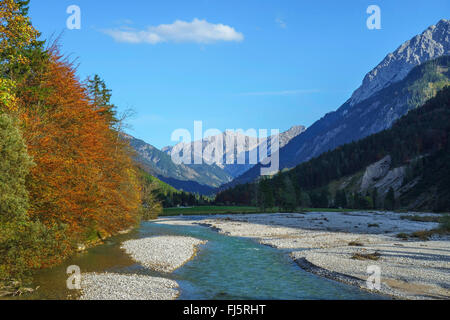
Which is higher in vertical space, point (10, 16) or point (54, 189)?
point (10, 16)

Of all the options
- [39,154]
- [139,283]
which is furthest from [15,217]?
[139,283]

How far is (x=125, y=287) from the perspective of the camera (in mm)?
22250

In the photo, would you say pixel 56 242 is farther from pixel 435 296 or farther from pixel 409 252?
pixel 409 252

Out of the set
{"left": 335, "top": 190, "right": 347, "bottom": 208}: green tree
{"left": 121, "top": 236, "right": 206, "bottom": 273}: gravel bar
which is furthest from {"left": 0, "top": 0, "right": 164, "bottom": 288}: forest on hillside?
{"left": 335, "top": 190, "right": 347, "bottom": 208}: green tree

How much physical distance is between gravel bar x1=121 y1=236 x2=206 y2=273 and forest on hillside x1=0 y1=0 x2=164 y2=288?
5.97m

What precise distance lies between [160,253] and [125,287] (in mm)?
14907

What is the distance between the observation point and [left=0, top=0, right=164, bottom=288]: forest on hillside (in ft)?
65.8

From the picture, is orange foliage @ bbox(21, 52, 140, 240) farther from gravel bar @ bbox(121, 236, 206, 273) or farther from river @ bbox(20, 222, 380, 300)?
gravel bar @ bbox(121, 236, 206, 273)

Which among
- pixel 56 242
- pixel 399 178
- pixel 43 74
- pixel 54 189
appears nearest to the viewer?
pixel 56 242

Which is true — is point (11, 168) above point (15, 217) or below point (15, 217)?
above

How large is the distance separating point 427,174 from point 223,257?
533 ft

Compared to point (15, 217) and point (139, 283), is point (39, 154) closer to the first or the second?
point (15, 217)
